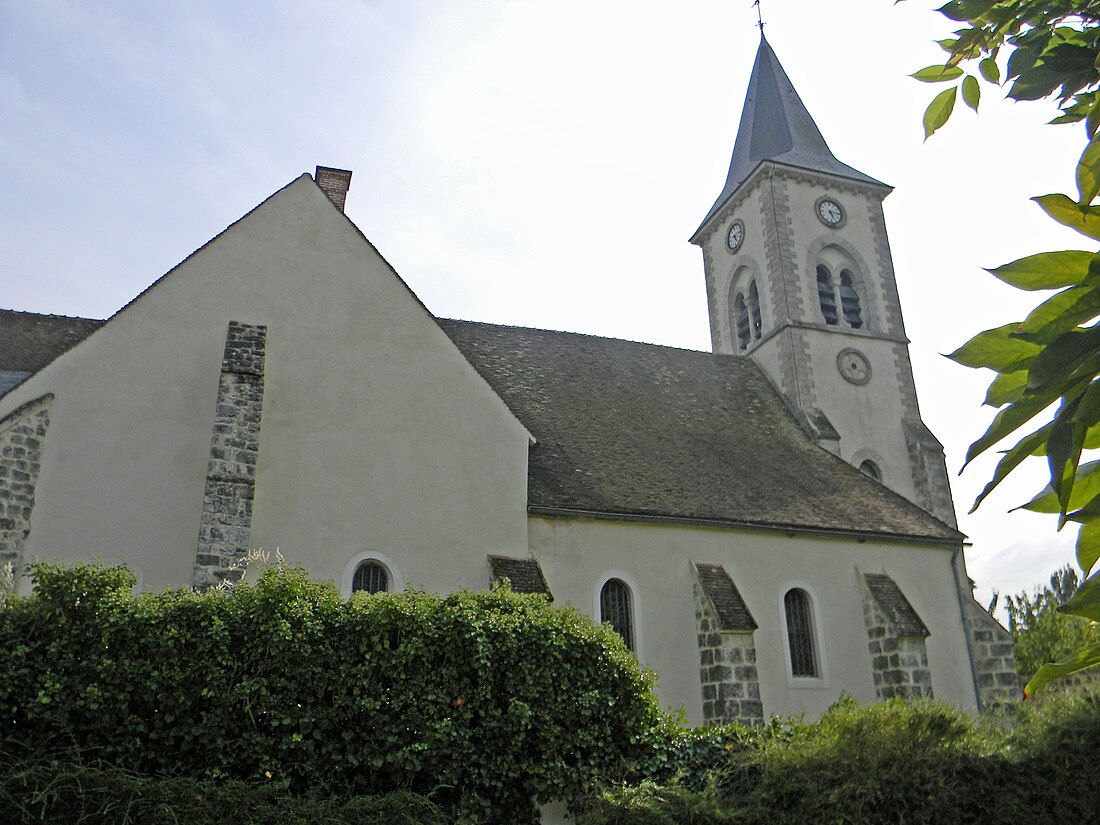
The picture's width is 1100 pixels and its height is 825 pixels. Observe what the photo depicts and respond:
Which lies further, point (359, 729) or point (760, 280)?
point (760, 280)

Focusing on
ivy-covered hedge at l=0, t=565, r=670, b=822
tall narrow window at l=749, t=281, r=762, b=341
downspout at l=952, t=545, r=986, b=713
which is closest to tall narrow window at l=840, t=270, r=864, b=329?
tall narrow window at l=749, t=281, r=762, b=341

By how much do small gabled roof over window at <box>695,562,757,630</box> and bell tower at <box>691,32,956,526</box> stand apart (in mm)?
6775

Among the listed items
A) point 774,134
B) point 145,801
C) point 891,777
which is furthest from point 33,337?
point 774,134

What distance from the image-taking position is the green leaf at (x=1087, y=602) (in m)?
1.72

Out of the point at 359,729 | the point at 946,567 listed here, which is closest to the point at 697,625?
the point at 946,567

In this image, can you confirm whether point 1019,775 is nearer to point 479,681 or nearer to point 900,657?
point 479,681

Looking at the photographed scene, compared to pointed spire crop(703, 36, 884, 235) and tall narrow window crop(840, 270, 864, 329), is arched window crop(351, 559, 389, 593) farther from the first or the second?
A: pointed spire crop(703, 36, 884, 235)

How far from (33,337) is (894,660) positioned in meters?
16.7

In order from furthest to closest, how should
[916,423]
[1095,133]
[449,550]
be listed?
[916,423] → [449,550] → [1095,133]

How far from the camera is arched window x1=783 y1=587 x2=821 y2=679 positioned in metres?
17.0

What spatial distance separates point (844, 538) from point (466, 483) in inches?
296

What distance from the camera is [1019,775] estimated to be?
9633mm

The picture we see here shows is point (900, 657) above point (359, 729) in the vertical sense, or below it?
above

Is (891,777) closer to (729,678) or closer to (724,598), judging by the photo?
(729,678)
